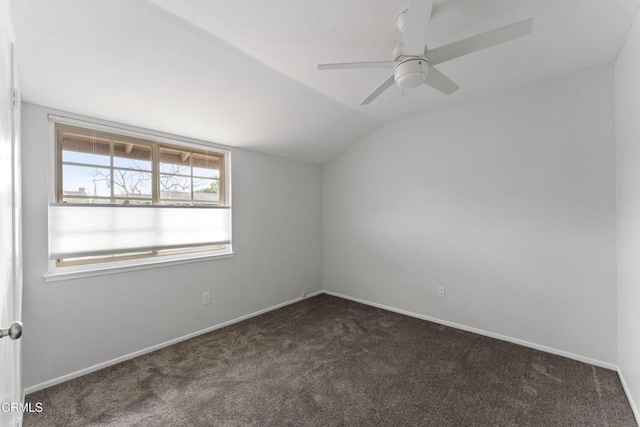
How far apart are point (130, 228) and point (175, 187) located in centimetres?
60

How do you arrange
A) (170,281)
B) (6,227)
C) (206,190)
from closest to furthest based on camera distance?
(6,227)
(170,281)
(206,190)

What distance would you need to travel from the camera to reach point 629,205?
6.26 feet

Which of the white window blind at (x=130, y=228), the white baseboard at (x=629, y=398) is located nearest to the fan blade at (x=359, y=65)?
the white window blind at (x=130, y=228)

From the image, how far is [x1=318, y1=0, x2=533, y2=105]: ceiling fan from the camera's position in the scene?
1.21 m

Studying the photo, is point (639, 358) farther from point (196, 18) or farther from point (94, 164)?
point (94, 164)

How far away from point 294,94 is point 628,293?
3.05 m

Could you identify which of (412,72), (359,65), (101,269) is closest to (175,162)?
(101,269)

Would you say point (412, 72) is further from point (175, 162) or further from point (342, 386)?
point (175, 162)

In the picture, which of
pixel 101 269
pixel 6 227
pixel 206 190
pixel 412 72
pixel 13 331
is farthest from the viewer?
pixel 206 190

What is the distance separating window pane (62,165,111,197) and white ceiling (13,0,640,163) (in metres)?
0.46

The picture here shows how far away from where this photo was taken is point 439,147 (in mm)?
3154

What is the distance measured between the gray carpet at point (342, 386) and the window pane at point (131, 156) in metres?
1.74

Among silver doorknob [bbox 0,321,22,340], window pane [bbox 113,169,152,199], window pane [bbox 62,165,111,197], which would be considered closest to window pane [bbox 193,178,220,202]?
window pane [bbox 113,169,152,199]

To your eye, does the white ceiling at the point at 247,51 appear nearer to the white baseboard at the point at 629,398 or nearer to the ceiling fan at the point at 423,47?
the ceiling fan at the point at 423,47
